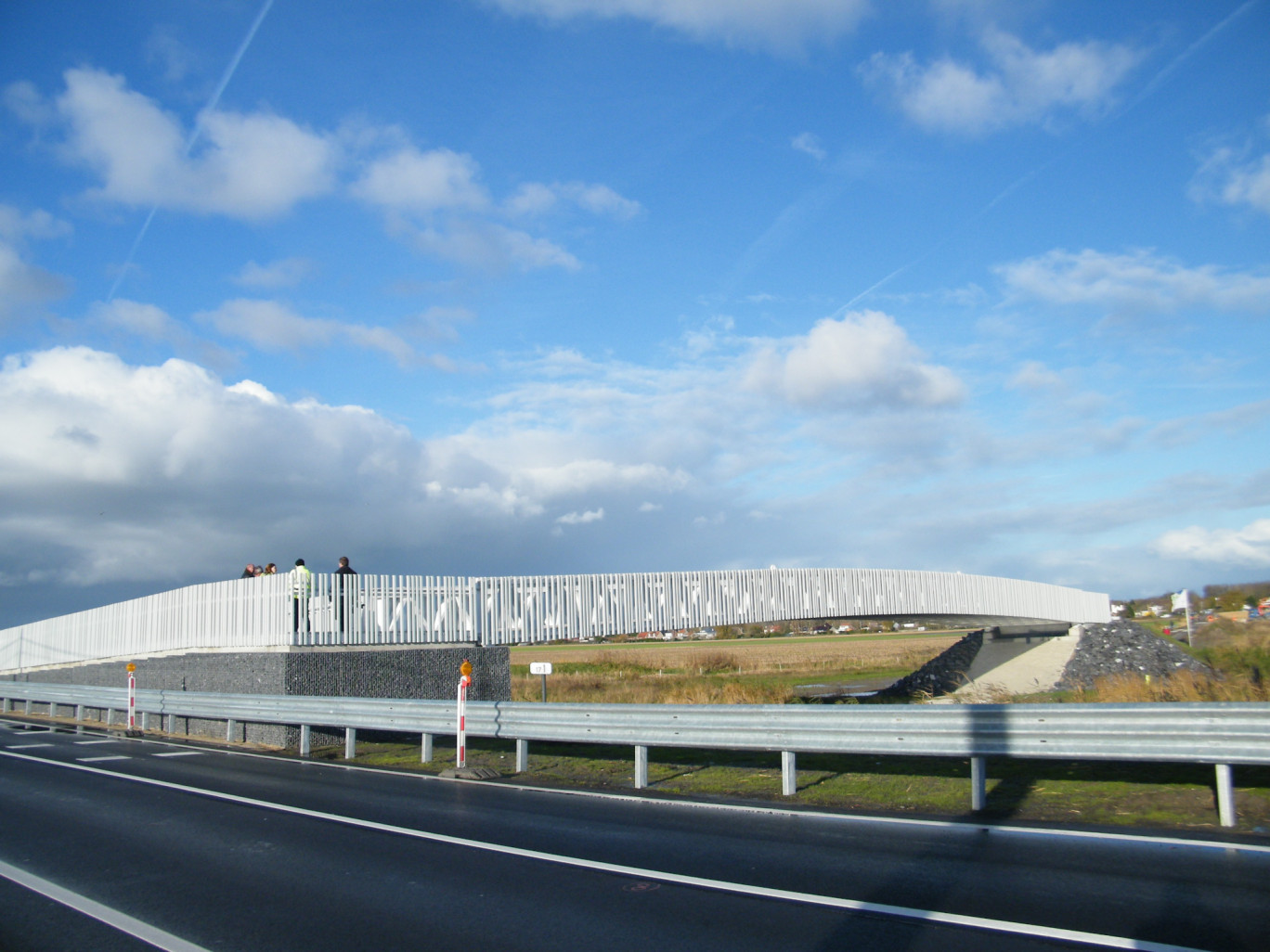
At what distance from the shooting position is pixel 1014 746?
8.29 metres

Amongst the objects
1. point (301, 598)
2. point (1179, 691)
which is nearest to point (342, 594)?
point (301, 598)

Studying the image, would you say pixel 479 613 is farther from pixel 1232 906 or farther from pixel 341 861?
pixel 1232 906

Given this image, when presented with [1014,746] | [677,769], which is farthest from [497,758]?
[1014,746]

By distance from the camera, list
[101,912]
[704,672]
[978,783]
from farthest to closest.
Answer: [704,672] < [978,783] < [101,912]

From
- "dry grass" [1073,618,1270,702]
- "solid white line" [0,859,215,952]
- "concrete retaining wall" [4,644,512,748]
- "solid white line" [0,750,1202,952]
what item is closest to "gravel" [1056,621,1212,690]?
"dry grass" [1073,618,1270,702]

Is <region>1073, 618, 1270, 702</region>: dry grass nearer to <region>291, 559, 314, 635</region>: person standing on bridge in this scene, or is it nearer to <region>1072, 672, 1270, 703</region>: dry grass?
<region>1072, 672, 1270, 703</region>: dry grass

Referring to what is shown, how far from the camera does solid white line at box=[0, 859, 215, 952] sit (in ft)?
16.9

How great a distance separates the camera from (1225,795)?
7.36m

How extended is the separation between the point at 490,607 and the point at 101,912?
14.0 meters

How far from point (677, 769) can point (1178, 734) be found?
6.04 m

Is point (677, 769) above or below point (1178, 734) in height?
below

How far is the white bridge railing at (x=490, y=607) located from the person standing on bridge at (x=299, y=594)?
24 mm

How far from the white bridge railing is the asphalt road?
8.06 meters

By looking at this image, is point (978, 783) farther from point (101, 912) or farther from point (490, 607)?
point (490, 607)
